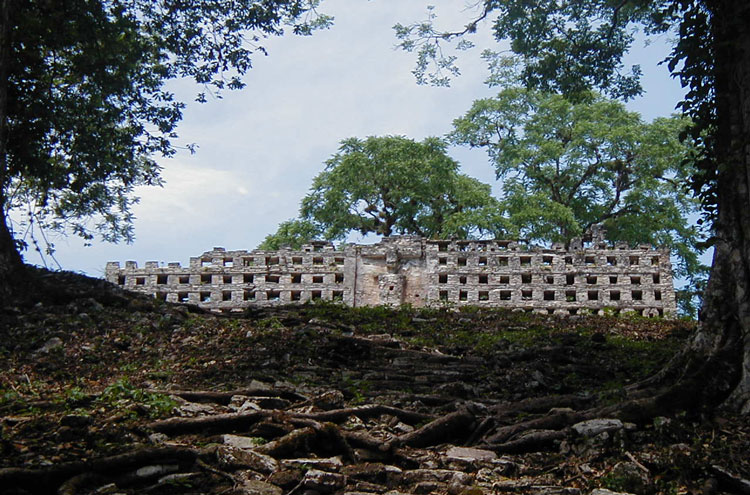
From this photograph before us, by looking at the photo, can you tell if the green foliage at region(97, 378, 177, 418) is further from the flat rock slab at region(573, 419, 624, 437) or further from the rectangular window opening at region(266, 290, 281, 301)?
the rectangular window opening at region(266, 290, 281, 301)

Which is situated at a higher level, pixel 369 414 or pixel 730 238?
pixel 730 238


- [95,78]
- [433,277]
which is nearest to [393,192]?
[433,277]

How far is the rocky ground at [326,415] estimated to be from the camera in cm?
709

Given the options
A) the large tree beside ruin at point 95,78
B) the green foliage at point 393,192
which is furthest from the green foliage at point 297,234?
the large tree beside ruin at point 95,78

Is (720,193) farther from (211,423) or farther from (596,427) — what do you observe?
(211,423)

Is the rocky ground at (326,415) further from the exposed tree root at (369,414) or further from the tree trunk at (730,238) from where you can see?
the tree trunk at (730,238)

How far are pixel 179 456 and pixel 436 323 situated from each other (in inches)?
483

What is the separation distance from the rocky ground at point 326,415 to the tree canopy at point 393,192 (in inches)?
990

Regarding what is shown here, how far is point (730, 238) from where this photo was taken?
390 inches

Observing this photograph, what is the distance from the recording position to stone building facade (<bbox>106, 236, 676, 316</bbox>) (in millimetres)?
32469

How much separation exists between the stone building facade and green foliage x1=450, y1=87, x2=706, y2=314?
16.7 feet

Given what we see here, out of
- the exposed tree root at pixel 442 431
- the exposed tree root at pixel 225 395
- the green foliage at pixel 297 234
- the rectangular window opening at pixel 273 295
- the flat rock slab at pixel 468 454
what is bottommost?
the flat rock slab at pixel 468 454

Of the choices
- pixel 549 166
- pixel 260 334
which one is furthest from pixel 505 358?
pixel 549 166

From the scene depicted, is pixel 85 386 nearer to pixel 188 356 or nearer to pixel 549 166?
pixel 188 356
